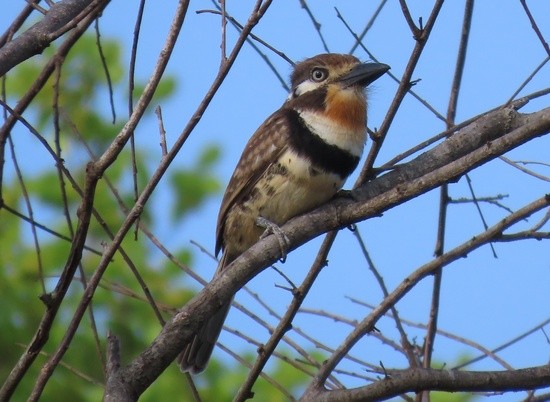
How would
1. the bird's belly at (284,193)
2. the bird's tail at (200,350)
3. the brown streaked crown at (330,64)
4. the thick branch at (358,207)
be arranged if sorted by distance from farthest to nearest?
the brown streaked crown at (330,64)
the bird's tail at (200,350)
the bird's belly at (284,193)
the thick branch at (358,207)

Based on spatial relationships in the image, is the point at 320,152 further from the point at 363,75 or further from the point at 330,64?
the point at 330,64

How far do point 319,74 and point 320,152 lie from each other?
52 centimetres

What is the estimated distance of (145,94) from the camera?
2.25 m

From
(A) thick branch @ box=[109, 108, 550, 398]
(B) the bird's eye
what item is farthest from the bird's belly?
(B) the bird's eye

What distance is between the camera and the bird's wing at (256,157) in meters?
3.63

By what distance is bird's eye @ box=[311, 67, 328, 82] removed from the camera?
3912mm

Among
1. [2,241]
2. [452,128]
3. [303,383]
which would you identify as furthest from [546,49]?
[2,241]

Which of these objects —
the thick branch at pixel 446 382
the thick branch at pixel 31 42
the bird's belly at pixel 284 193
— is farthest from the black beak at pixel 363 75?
the thick branch at pixel 446 382

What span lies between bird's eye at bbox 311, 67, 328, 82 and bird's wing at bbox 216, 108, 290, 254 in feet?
0.71

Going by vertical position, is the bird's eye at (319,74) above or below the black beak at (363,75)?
above

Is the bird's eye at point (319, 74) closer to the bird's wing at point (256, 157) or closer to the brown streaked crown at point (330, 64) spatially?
the brown streaked crown at point (330, 64)

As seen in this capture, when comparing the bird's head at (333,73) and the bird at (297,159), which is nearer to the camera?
the bird at (297,159)

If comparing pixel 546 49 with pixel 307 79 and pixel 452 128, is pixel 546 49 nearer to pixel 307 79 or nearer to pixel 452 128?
pixel 452 128

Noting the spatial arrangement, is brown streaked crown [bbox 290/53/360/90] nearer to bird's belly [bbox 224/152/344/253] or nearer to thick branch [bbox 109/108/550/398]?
bird's belly [bbox 224/152/344/253]
